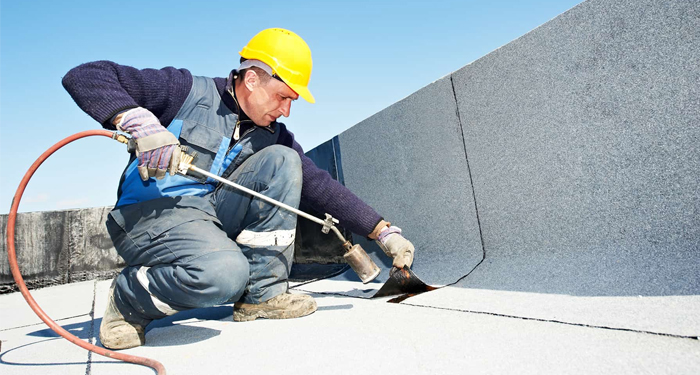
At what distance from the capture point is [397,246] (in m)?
1.65

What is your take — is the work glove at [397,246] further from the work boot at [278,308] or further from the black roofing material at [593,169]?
the work boot at [278,308]

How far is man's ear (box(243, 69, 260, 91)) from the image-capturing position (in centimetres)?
158

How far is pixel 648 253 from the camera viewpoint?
139cm

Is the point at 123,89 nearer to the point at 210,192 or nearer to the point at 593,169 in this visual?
the point at 210,192

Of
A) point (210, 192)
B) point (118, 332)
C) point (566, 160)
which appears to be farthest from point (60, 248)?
point (566, 160)

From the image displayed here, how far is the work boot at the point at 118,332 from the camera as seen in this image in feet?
4.09

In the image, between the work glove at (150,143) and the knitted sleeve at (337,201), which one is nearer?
the work glove at (150,143)

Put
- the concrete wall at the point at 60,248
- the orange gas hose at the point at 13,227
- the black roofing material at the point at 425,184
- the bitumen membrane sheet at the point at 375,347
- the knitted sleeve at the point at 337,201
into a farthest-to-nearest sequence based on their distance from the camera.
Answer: the concrete wall at the point at 60,248 → the black roofing material at the point at 425,184 → the knitted sleeve at the point at 337,201 → the orange gas hose at the point at 13,227 → the bitumen membrane sheet at the point at 375,347

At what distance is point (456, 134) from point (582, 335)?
1.20 m

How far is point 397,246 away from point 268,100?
2.35ft

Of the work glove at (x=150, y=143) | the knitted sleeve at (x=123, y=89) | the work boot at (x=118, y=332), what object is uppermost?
the knitted sleeve at (x=123, y=89)

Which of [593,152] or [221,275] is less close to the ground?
[593,152]

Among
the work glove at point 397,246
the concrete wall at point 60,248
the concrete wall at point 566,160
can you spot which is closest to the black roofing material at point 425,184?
the concrete wall at point 566,160

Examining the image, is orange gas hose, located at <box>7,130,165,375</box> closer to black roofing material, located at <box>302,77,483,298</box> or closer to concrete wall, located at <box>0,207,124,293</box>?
black roofing material, located at <box>302,77,483,298</box>
